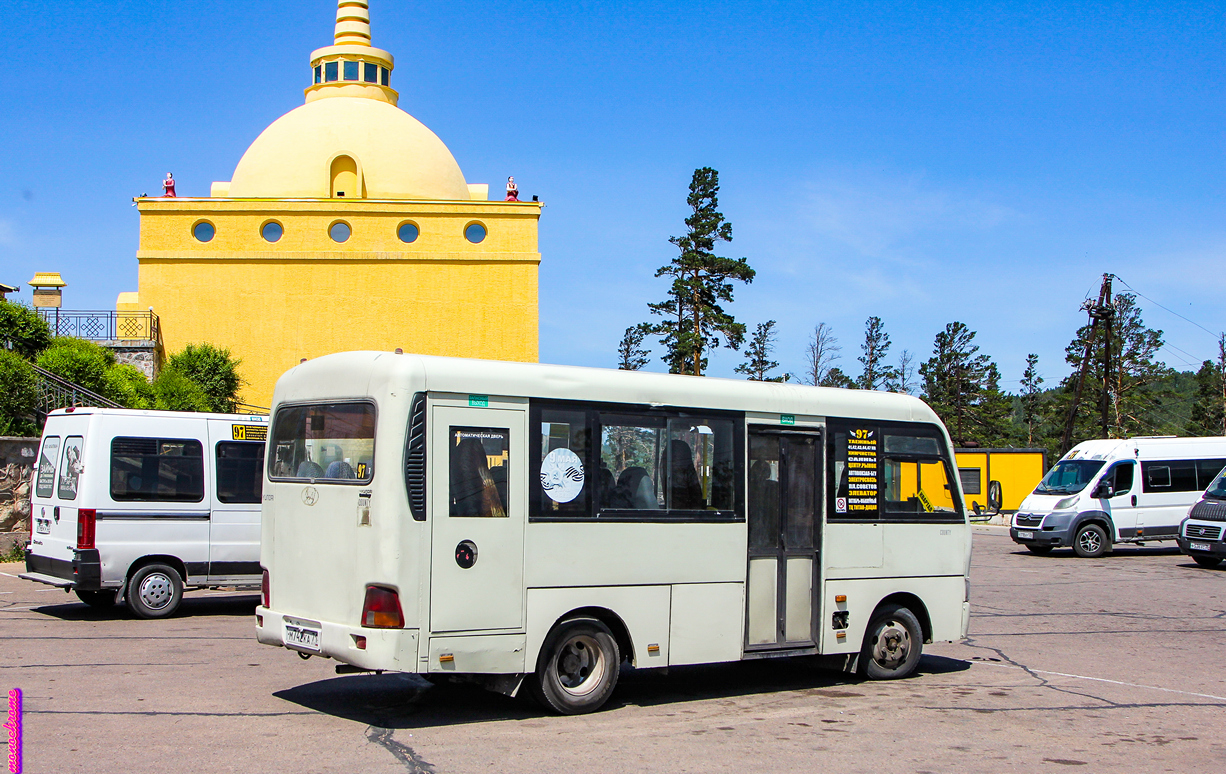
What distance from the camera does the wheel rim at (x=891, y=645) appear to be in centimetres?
952

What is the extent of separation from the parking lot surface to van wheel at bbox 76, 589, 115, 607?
621 mm

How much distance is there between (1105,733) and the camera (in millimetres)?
7641

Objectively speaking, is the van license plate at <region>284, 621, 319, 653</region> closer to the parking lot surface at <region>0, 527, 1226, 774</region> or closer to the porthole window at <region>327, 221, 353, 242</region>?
the parking lot surface at <region>0, 527, 1226, 774</region>

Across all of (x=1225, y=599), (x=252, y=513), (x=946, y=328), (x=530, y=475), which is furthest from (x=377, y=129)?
(x=946, y=328)

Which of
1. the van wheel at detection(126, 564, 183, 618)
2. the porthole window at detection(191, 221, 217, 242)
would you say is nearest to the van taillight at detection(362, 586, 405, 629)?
the van wheel at detection(126, 564, 183, 618)

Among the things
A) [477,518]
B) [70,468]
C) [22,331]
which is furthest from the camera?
[22,331]

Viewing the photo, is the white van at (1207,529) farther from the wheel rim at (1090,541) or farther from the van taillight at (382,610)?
the van taillight at (382,610)

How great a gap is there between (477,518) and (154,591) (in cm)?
697

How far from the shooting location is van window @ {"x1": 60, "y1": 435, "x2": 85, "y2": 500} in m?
12.1

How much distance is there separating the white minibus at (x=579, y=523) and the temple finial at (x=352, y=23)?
3772 cm

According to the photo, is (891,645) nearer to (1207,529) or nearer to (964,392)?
(1207,529)

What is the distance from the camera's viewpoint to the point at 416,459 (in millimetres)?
7039

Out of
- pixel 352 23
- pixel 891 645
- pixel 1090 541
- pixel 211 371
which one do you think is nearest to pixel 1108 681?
pixel 891 645

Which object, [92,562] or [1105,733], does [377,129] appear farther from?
[1105,733]
